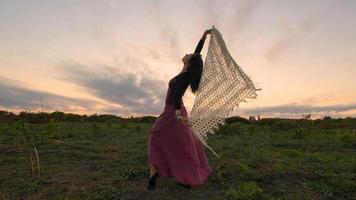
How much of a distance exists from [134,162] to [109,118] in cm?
1887

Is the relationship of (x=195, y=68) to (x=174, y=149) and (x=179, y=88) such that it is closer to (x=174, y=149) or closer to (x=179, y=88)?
(x=179, y=88)

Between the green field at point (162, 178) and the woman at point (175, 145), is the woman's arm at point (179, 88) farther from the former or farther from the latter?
the green field at point (162, 178)

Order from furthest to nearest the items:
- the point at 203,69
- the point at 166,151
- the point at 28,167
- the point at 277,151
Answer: the point at 277,151 → the point at 28,167 → the point at 166,151 → the point at 203,69

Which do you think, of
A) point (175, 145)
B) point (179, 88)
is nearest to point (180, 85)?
point (179, 88)

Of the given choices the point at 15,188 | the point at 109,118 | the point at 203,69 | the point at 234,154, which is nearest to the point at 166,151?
the point at 203,69

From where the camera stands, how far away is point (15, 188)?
8102mm

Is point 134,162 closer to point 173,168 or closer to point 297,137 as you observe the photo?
point 173,168

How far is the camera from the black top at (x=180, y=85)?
655 centimetres

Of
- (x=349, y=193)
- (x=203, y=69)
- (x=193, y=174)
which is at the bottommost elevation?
(x=349, y=193)

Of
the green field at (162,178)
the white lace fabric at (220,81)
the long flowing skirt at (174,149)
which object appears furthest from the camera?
the green field at (162,178)

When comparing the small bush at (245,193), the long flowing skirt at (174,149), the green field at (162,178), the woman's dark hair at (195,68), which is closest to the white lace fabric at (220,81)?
the woman's dark hair at (195,68)

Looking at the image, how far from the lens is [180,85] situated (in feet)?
21.5

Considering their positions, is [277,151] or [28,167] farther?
[277,151]

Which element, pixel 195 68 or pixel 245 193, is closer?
pixel 195 68
